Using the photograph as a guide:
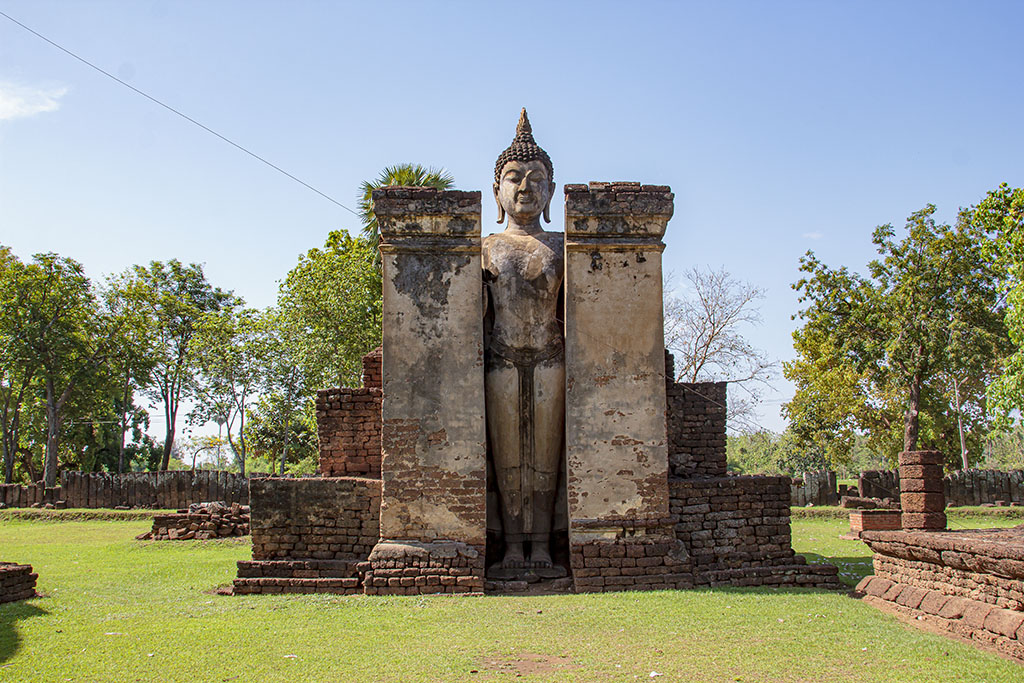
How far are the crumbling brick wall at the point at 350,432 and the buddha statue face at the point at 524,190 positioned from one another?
2301 millimetres

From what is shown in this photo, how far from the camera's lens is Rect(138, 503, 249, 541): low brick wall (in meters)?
16.0

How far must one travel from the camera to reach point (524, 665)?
5980 mm

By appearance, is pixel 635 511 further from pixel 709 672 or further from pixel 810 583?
pixel 709 672

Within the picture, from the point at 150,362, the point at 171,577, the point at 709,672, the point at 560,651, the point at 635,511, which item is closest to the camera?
the point at 709,672

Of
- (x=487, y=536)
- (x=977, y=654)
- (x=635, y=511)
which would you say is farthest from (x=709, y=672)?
(x=487, y=536)

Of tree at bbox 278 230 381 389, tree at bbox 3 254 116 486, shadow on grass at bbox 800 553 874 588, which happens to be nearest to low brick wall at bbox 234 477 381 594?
shadow on grass at bbox 800 553 874 588

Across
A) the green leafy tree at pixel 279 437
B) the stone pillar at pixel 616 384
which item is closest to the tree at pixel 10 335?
the green leafy tree at pixel 279 437

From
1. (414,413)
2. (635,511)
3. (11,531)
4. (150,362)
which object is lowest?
(11,531)

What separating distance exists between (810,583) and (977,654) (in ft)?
10.9

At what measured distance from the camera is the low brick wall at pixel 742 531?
935 centimetres

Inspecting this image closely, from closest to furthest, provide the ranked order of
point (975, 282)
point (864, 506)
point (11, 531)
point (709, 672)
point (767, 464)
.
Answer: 1. point (709, 672)
2. point (11, 531)
3. point (864, 506)
4. point (975, 282)
5. point (767, 464)

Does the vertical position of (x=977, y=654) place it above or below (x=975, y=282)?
below

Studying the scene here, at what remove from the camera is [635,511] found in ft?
30.4

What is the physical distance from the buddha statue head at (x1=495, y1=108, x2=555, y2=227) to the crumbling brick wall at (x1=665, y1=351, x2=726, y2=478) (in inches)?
90.7
